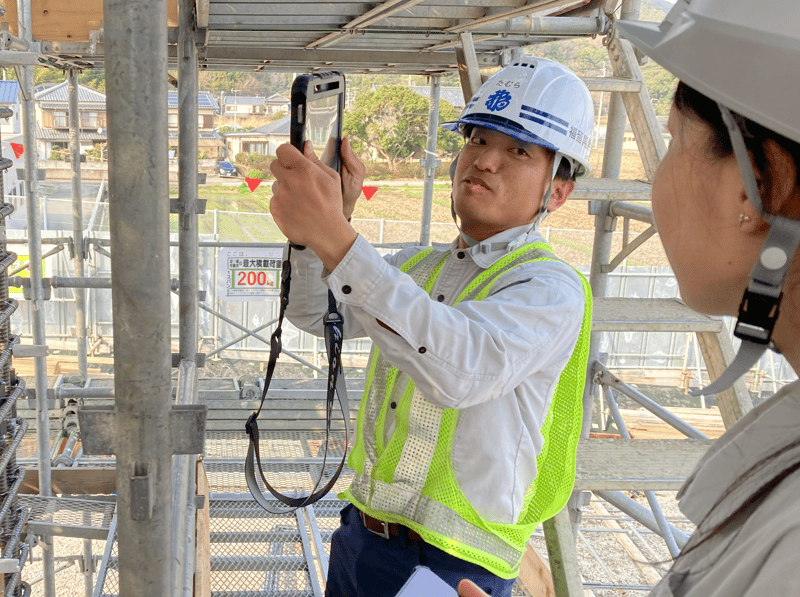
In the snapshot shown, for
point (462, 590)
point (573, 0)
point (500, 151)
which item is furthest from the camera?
point (573, 0)

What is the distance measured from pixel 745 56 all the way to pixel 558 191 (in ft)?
4.27

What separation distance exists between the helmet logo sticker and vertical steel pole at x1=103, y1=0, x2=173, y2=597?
3.10 feet

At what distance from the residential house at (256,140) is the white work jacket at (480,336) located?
2796cm

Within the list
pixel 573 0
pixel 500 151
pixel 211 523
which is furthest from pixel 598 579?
pixel 500 151

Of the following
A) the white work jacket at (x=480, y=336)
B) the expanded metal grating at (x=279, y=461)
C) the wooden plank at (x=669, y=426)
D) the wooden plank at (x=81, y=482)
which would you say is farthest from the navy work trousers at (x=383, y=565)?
the wooden plank at (x=669, y=426)

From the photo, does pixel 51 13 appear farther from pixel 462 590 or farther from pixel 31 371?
pixel 31 371

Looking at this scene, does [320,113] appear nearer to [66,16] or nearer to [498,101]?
[498,101]

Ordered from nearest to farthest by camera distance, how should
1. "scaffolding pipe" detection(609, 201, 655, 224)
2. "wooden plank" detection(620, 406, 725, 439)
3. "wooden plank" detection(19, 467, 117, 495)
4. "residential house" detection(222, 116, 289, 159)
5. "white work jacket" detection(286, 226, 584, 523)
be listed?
"white work jacket" detection(286, 226, 584, 523) < "scaffolding pipe" detection(609, 201, 655, 224) < "wooden plank" detection(19, 467, 117, 495) < "wooden plank" detection(620, 406, 725, 439) < "residential house" detection(222, 116, 289, 159)

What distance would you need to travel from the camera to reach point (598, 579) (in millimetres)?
9383

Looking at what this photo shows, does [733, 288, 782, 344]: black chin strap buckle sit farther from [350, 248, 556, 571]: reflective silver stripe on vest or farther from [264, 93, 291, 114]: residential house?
[264, 93, 291, 114]: residential house

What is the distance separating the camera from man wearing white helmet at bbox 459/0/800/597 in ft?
2.26

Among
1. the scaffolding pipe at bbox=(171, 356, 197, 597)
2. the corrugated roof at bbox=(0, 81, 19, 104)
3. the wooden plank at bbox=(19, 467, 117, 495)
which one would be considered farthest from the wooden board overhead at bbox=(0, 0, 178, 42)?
the wooden plank at bbox=(19, 467, 117, 495)

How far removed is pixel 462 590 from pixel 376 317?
499 mm

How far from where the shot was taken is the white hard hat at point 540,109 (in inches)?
76.2
